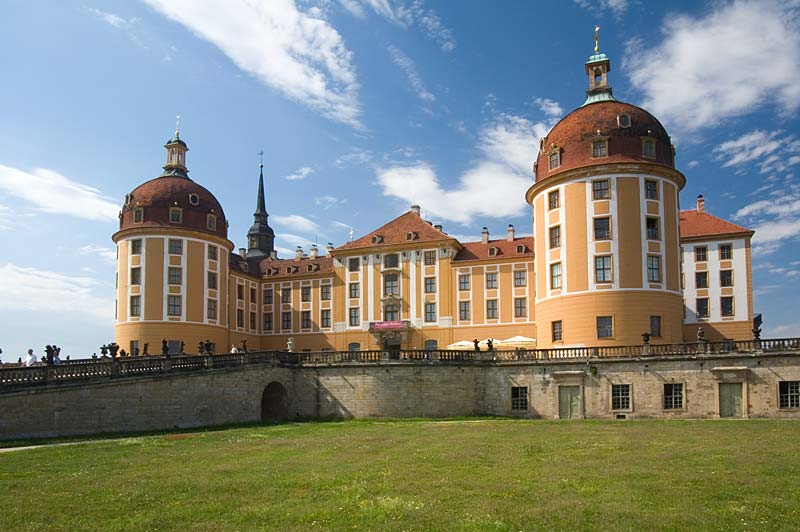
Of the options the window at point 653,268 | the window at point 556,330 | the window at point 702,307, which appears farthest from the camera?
the window at point 702,307

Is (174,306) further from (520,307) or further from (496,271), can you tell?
(520,307)

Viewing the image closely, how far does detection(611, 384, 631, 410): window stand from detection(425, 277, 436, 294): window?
26.2 meters

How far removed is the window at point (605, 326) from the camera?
4188cm

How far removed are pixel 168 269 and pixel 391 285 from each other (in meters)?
18.8

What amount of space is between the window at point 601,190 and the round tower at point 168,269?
30.7 m

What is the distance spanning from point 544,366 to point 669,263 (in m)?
11.1

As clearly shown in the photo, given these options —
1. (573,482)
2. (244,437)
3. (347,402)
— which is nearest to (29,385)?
(244,437)

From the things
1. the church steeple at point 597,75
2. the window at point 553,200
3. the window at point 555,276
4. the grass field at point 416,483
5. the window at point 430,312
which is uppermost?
the church steeple at point 597,75

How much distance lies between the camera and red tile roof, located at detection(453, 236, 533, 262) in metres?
60.4

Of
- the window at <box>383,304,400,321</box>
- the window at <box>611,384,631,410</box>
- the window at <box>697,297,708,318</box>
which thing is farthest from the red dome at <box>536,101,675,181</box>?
the window at <box>383,304,400,321</box>

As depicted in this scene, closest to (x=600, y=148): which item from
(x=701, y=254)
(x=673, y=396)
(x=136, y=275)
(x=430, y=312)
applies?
(x=673, y=396)

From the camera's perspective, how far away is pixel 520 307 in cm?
5912

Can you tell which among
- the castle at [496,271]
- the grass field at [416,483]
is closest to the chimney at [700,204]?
the castle at [496,271]

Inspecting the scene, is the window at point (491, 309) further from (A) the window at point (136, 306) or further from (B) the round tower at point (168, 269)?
(A) the window at point (136, 306)
